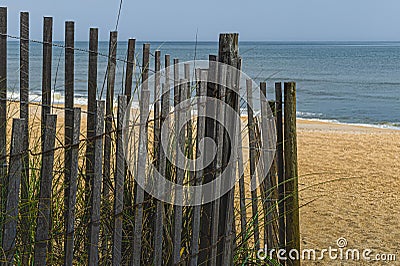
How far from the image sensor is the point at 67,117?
11.2 ft

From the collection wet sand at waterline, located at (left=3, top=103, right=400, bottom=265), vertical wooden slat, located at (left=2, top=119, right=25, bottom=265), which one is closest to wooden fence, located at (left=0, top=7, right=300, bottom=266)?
vertical wooden slat, located at (left=2, top=119, right=25, bottom=265)

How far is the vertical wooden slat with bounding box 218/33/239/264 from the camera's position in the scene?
3105 mm

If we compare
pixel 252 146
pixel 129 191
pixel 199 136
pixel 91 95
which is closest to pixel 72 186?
pixel 129 191

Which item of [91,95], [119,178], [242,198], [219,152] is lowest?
[119,178]

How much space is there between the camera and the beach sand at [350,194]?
5.00 metres

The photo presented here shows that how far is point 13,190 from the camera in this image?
7.57 feet

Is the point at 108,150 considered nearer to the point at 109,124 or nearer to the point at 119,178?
the point at 109,124

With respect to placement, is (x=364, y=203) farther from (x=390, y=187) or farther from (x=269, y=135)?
(x=269, y=135)

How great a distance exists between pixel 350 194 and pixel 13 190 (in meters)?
4.69

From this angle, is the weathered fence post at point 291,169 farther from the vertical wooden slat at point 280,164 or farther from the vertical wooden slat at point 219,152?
the vertical wooden slat at point 219,152

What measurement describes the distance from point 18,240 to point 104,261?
1.38 ft

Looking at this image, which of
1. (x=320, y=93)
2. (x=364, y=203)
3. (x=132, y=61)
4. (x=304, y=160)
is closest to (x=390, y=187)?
(x=364, y=203)

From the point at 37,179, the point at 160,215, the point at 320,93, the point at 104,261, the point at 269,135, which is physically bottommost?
the point at 104,261

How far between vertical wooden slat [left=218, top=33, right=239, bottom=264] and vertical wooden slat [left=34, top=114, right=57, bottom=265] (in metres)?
1.02
